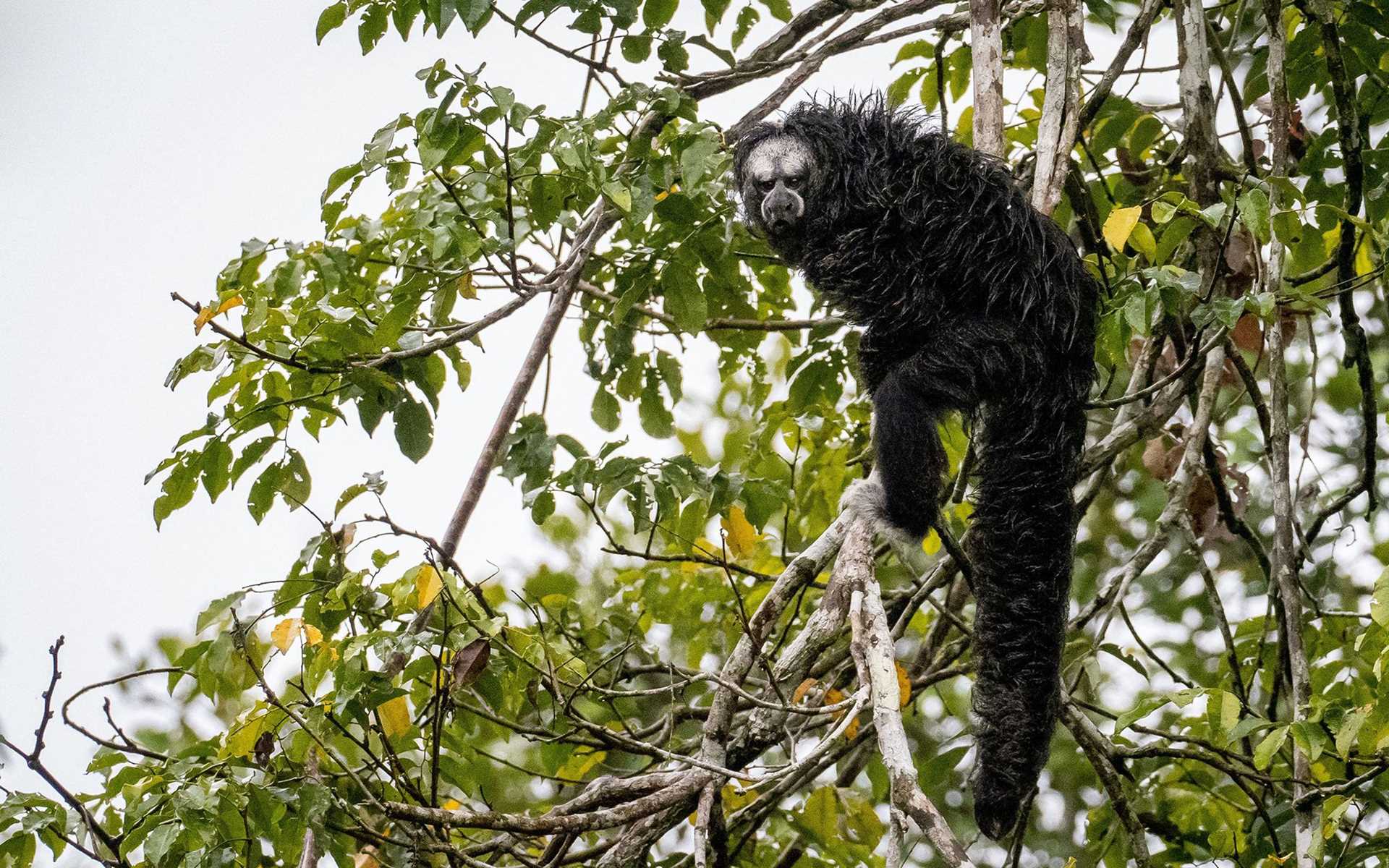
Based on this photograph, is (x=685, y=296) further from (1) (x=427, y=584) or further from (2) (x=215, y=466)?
(2) (x=215, y=466)

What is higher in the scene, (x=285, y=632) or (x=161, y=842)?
(x=285, y=632)

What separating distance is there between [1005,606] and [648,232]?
1.73 meters

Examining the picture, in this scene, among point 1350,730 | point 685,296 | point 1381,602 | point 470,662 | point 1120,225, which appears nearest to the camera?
point 1381,602

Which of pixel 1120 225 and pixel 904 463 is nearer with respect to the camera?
pixel 1120 225

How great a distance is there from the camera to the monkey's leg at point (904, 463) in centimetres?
339

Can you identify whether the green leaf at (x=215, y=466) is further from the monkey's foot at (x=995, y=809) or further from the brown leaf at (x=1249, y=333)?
the brown leaf at (x=1249, y=333)

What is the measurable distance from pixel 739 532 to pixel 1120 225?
1397 millimetres

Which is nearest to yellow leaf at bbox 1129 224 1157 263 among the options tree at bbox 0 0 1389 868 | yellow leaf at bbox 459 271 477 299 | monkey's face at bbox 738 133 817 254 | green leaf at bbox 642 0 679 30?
tree at bbox 0 0 1389 868

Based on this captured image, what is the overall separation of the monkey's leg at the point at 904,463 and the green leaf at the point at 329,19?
1799 mm

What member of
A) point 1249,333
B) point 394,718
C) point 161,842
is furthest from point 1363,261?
point 161,842

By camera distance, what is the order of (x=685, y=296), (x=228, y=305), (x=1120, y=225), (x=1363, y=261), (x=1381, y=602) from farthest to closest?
(x=1363, y=261)
(x=685, y=296)
(x=228, y=305)
(x=1120, y=225)
(x=1381, y=602)

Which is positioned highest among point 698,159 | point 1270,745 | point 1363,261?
point 1363,261

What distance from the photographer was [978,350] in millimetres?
3539

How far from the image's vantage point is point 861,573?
2.87 metres
